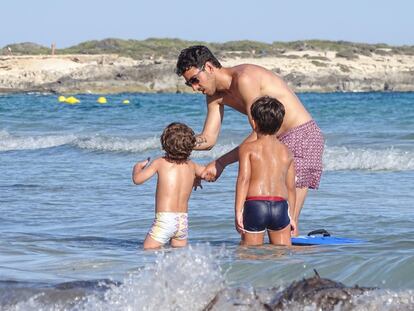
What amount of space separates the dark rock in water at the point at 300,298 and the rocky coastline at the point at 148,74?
5226 centimetres

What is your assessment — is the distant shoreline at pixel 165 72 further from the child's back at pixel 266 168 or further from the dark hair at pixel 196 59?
the child's back at pixel 266 168

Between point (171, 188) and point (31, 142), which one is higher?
point (171, 188)

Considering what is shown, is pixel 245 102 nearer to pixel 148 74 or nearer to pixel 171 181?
pixel 171 181

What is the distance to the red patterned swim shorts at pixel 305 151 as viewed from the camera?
21.5 feet

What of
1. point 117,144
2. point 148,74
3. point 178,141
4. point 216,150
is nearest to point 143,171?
point 178,141

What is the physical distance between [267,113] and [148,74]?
178 feet

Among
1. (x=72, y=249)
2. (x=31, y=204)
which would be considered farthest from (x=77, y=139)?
(x=72, y=249)

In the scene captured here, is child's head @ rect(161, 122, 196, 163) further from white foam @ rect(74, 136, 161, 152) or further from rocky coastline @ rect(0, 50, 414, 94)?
rocky coastline @ rect(0, 50, 414, 94)

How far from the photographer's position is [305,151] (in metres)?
6.58

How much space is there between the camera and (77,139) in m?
21.0

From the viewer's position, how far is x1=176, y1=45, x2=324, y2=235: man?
20.6ft

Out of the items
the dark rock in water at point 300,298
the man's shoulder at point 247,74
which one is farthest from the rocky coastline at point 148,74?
the dark rock in water at point 300,298

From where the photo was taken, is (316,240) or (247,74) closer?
(247,74)

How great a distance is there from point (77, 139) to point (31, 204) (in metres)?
10.8
